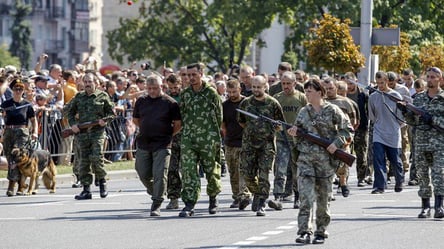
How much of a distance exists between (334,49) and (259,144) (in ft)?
51.9

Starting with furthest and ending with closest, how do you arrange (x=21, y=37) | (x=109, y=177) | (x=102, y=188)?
(x=21, y=37)
(x=109, y=177)
(x=102, y=188)

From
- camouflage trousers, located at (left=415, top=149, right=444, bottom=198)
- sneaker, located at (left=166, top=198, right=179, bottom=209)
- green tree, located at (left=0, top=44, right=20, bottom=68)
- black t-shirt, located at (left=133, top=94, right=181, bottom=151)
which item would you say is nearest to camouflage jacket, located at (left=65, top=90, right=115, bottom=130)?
sneaker, located at (left=166, top=198, right=179, bottom=209)

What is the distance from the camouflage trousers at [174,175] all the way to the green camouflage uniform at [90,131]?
204cm

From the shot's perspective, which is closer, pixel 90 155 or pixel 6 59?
pixel 90 155

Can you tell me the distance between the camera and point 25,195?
22203mm

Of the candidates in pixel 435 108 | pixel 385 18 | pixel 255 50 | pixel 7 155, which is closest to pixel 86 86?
pixel 7 155

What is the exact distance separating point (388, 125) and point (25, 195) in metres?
5.67

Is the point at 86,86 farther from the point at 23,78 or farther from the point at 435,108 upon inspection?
the point at 435,108

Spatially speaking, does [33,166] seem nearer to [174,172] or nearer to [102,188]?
[102,188]

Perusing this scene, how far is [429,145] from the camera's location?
705 inches

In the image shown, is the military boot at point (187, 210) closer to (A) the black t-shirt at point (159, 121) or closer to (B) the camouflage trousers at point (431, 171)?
(A) the black t-shirt at point (159, 121)

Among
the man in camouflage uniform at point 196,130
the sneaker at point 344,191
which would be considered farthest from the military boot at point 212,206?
the sneaker at point 344,191

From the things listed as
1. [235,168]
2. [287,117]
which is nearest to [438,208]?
[287,117]

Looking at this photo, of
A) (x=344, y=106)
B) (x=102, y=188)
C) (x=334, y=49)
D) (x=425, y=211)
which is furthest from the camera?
(x=334, y=49)
